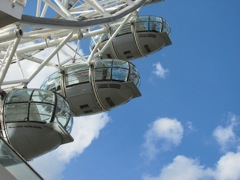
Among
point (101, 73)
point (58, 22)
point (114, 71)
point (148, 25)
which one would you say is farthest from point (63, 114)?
point (148, 25)

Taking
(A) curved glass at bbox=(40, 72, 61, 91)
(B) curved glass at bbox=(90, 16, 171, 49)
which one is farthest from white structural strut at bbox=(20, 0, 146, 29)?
(B) curved glass at bbox=(90, 16, 171, 49)

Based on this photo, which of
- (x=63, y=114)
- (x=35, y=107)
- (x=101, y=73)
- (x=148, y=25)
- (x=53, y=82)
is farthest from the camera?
(x=148, y=25)

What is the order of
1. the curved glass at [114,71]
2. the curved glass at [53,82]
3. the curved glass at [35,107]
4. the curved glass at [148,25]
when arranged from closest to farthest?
the curved glass at [35,107] → the curved glass at [114,71] → the curved glass at [53,82] → the curved glass at [148,25]

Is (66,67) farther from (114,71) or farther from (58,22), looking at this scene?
(58,22)

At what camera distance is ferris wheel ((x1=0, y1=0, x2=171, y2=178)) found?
16.0 metres

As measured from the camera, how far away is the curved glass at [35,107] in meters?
19.2

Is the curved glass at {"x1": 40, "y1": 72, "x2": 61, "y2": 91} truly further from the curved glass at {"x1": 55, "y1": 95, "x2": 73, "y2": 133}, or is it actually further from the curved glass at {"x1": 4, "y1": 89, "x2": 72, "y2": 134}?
the curved glass at {"x1": 4, "y1": 89, "x2": 72, "y2": 134}

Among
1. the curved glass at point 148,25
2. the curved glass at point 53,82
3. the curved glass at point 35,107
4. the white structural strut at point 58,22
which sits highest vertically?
the curved glass at point 148,25

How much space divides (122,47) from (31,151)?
1138 cm

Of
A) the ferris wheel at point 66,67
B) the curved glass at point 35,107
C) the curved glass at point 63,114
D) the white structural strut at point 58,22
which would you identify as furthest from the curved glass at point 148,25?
the white structural strut at point 58,22

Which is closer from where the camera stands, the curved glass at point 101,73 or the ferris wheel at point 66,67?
the ferris wheel at point 66,67

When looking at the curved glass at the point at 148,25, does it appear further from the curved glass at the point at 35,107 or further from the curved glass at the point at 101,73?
the curved glass at the point at 35,107

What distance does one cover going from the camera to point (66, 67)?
2469 centimetres

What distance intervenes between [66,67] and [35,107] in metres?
5.36
